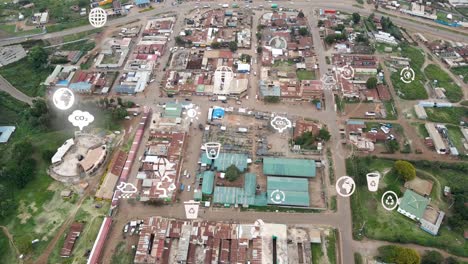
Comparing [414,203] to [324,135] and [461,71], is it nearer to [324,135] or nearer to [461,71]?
[324,135]

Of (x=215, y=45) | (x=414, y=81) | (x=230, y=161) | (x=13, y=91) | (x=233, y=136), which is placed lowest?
(x=230, y=161)

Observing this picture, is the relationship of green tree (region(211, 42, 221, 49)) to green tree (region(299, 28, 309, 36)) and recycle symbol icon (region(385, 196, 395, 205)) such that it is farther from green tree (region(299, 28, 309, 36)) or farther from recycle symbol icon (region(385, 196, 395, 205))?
recycle symbol icon (region(385, 196, 395, 205))

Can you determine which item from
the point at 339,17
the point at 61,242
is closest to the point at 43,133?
the point at 61,242

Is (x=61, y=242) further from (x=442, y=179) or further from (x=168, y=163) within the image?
(x=442, y=179)

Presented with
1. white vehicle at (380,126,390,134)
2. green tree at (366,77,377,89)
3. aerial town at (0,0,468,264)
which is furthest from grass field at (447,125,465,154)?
green tree at (366,77,377,89)

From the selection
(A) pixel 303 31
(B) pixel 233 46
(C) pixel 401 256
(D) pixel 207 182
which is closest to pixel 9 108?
(D) pixel 207 182

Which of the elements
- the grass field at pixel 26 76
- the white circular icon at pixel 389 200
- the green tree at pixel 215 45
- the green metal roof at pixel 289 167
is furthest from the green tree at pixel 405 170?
the grass field at pixel 26 76
